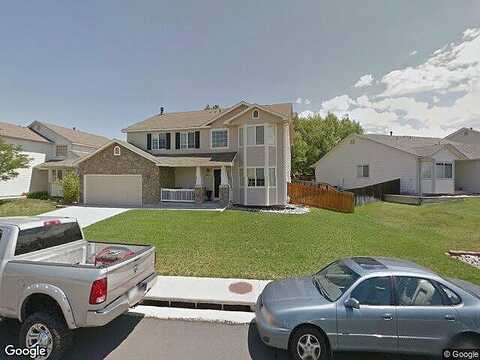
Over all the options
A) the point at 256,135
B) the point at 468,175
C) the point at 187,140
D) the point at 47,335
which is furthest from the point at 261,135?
the point at 468,175

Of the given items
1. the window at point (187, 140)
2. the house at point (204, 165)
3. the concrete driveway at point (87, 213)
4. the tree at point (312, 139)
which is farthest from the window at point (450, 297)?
the tree at point (312, 139)

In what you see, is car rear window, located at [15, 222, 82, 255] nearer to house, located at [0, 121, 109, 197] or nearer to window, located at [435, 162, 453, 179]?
house, located at [0, 121, 109, 197]

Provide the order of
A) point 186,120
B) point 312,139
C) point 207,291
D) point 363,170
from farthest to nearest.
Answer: point 312,139
point 363,170
point 186,120
point 207,291

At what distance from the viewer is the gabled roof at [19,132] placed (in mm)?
24722

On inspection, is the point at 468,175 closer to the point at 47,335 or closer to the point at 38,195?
the point at 47,335

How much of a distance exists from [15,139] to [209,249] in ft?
83.2

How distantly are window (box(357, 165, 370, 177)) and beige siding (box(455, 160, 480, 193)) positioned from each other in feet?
32.4

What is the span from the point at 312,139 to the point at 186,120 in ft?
85.9

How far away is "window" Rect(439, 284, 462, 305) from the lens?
399cm

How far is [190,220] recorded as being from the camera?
14352mm

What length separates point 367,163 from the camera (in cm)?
2880

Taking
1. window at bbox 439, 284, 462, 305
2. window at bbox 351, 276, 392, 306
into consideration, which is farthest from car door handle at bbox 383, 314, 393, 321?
window at bbox 439, 284, 462, 305

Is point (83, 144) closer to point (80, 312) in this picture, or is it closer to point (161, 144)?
point (161, 144)

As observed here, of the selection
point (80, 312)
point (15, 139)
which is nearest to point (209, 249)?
point (80, 312)
